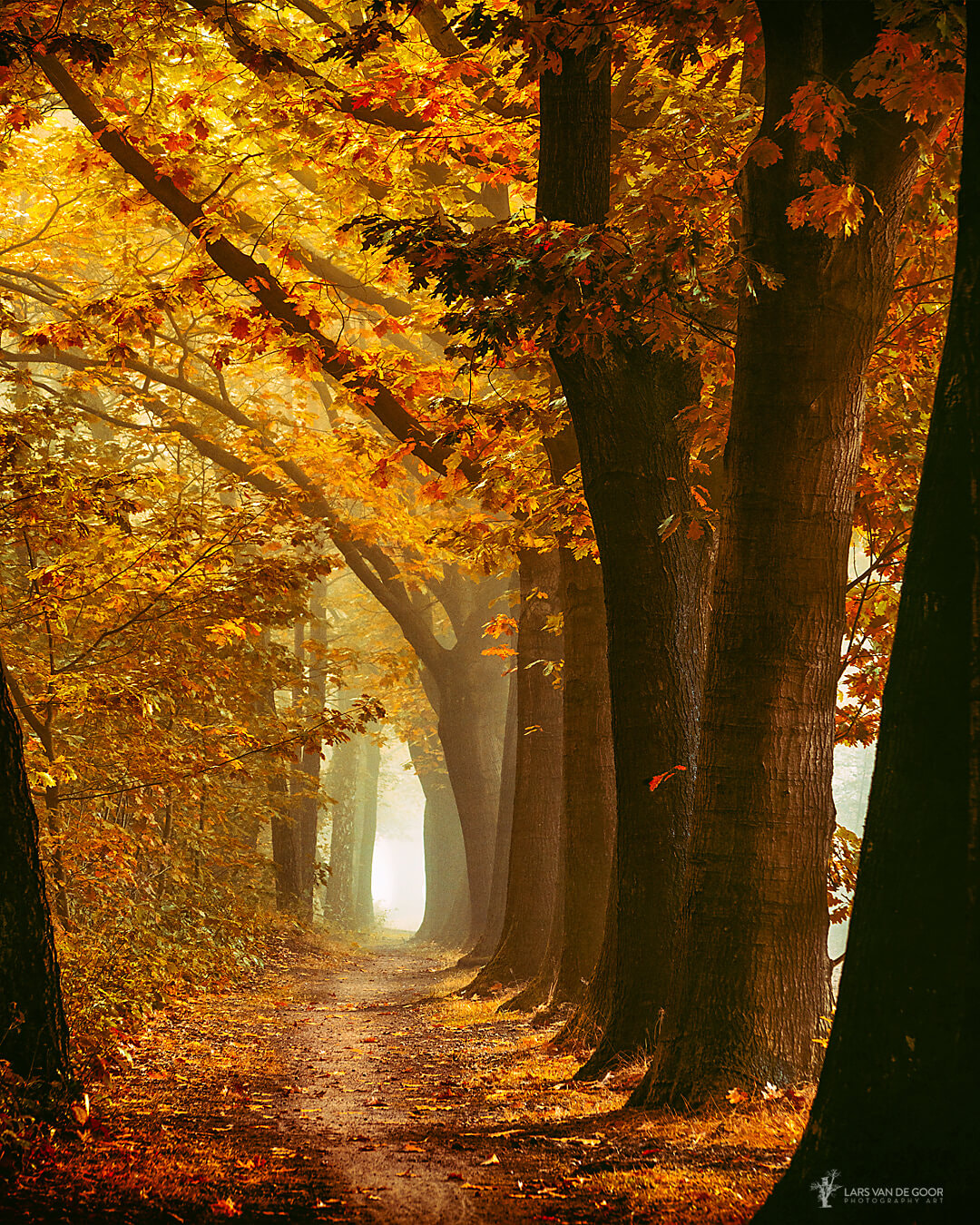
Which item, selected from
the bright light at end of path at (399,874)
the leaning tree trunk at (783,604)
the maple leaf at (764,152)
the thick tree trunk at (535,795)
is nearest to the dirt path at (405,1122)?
the leaning tree trunk at (783,604)

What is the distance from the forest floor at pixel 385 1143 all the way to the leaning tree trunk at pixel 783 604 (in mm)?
564

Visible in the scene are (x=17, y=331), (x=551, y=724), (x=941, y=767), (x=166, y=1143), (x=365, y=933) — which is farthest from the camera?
(x=365, y=933)

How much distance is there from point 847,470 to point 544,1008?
241 inches

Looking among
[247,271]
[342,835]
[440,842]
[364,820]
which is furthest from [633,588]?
[364,820]

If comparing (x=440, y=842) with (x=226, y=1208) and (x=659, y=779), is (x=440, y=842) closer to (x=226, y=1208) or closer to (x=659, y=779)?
(x=659, y=779)

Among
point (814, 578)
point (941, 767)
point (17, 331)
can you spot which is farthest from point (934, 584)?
point (17, 331)

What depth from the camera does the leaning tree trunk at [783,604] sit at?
5.14m

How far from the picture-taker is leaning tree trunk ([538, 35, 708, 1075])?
6.43 meters

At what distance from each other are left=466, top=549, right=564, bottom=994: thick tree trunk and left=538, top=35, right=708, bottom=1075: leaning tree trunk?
498 centimetres

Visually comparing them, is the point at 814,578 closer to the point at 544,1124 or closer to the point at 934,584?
the point at 934,584

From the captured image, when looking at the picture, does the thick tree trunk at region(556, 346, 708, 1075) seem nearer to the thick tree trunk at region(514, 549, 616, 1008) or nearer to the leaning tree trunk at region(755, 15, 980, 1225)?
the thick tree trunk at region(514, 549, 616, 1008)

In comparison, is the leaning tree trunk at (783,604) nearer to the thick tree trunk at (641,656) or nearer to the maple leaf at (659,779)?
the maple leaf at (659,779)

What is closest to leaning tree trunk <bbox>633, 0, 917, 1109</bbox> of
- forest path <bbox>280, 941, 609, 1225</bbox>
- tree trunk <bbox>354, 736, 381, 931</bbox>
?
forest path <bbox>280, 941, 609, 1225</bbox>

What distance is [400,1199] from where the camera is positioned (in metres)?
4.14
